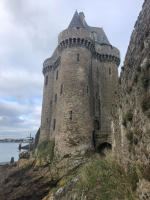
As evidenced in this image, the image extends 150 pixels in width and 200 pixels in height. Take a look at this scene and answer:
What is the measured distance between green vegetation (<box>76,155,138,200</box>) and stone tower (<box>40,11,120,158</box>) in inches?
366

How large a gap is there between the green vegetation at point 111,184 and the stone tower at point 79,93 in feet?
30.5

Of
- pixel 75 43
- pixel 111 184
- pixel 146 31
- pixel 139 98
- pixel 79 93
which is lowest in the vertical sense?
pixel 111 184

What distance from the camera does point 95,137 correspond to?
59.5 ft

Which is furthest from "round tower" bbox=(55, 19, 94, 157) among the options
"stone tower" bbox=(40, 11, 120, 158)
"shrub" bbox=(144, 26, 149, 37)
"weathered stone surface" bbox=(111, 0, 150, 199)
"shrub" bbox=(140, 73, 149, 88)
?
"shrub" bbox=(144, 26, 149, 37)

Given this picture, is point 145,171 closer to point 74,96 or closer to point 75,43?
point 74,96

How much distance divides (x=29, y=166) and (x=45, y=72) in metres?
15.7

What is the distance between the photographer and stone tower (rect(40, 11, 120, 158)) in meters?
16.6

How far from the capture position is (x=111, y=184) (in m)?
5.10

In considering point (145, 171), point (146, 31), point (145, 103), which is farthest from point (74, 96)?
point (145, 171)

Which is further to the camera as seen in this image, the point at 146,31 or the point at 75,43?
the point at 75,43

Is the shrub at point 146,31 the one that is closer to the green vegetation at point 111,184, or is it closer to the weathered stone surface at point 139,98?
the weathered stone surface at point 139,98

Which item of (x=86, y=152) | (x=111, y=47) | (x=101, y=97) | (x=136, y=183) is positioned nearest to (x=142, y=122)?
(x=136, y=183)

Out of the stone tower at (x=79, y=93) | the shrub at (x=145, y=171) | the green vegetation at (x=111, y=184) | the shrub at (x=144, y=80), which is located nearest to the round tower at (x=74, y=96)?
the stone tower at (x=79, y=93)

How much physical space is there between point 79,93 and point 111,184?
1313cm
